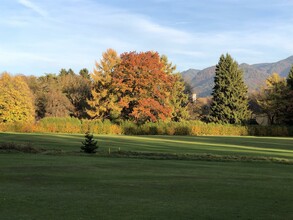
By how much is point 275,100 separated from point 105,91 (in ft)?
98.1

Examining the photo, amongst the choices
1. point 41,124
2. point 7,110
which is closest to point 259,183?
point 41,124

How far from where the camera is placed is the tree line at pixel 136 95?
211 feet

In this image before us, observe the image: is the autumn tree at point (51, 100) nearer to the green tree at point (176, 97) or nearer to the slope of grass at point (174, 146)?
the green tree at point (176, 97)

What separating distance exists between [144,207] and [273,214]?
2.27 meters

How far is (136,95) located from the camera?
65.6 meters

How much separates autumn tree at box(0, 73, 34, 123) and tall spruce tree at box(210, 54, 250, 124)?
32.6 metres

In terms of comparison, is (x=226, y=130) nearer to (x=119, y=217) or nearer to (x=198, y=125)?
(x=198, y=125)

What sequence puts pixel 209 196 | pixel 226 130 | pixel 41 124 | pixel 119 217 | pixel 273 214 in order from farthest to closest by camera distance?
pixel 226 130
pixel 41 124
pixel 209 196
pixel 273 214
pixel 119 217

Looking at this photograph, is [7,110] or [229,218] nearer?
[229,218]

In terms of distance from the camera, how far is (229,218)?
6.46 metres

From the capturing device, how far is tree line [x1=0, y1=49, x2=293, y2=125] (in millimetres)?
64250

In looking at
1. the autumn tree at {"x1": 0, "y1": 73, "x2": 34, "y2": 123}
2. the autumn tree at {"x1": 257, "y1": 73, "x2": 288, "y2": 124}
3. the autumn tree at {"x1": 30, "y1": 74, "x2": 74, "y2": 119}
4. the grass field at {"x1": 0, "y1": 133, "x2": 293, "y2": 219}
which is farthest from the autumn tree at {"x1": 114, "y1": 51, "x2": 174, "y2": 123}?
the grass field at {"x1": 0, "y1": 133, "x2": 293, "y2": 219}

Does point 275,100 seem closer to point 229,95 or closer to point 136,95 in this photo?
point 229,95

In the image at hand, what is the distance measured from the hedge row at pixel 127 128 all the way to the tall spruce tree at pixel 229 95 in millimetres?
6246
